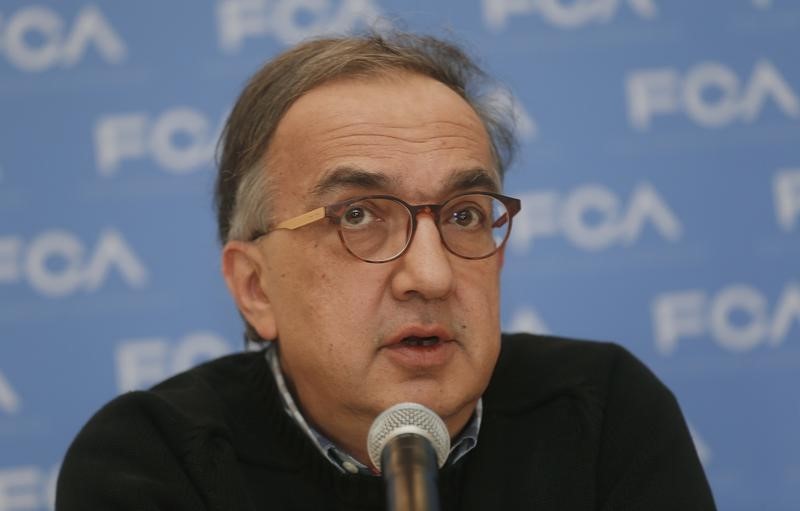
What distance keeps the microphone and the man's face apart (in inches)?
19.3

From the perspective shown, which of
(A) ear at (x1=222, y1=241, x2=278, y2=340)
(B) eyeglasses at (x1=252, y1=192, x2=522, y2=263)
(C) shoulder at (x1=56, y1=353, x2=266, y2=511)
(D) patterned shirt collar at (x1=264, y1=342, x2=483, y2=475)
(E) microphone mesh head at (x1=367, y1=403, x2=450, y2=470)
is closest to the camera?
(E) microphone mesh head at (x1=367, y1=403, x2=450, y2=470)

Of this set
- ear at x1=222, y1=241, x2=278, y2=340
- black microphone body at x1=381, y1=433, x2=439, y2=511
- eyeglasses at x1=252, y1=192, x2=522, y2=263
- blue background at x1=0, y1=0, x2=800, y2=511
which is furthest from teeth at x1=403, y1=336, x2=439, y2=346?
blue background at x1=0, y1=0, x2=800, y2=511

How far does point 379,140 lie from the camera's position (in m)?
2.20

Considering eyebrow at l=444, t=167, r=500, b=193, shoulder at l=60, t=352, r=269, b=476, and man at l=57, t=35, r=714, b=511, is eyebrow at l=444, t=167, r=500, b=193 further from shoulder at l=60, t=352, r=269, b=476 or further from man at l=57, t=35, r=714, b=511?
shoulder at l=60, t=352, r=269, b=476

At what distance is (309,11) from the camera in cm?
332

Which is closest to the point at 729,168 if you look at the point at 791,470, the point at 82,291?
the point at 791,470

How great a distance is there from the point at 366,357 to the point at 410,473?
707 millimetres

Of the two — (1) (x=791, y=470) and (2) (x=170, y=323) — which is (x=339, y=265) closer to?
(2) (x=170, y=323)

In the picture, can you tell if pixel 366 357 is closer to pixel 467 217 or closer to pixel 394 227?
pixel 394 227

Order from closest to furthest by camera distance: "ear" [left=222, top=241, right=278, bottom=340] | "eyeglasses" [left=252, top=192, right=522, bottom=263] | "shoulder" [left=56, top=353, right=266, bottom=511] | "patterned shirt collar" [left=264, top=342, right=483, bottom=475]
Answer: "shoulder" [left=56, top=353, right=266, bottom=511], "eyeglasses" [left=252, top=192, right=522, bottom=263], "patterned shirt collar" [left=264, top=342, right=483, bottom=475], "ear" [left=222, top=241, right=278, bottom=340]

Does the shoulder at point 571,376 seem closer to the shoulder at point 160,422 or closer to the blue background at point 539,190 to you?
the shoulder at point 160,422

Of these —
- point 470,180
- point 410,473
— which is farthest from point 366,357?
point 410,473

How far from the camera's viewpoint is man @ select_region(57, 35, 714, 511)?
6.76ft

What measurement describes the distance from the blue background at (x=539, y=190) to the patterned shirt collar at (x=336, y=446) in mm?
954
